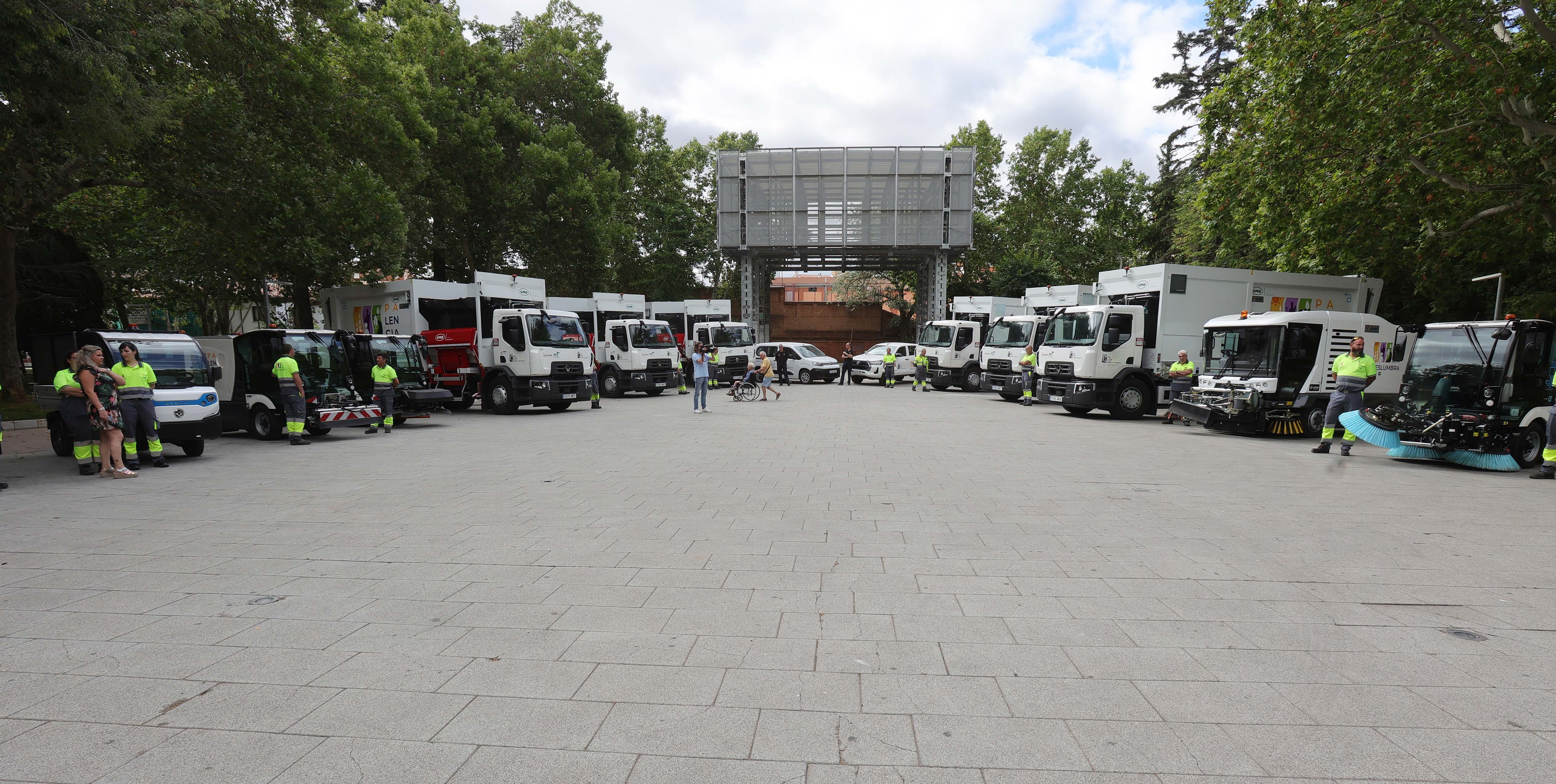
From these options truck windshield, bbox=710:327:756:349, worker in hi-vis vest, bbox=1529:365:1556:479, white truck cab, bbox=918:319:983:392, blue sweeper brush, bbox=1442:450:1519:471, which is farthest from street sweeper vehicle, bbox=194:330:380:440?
white truck cab, bbox=918:319:983:392

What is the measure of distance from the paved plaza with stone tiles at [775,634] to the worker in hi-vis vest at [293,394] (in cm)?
405

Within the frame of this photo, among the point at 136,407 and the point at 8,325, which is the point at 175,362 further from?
the point at 8,325

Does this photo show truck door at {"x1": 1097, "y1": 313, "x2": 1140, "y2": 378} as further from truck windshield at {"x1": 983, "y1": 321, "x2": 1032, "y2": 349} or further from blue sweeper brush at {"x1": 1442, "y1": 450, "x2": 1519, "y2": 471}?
blue sweeper brush at {"x1": 1442, "y1": 450, "x2": 1519, "y2": 471}

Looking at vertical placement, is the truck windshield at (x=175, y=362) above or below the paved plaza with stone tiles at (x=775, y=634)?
above

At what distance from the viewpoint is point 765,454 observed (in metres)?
10.4

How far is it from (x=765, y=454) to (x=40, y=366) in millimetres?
11541

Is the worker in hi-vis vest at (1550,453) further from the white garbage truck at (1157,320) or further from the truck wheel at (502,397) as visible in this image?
the truck wheel at (502,397)

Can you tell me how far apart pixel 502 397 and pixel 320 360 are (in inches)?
170

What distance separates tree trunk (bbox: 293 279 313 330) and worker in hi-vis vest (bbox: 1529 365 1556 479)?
2448 centimetres

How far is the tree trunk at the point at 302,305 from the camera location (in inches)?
805

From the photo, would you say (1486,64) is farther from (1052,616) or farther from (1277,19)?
(1052,616)

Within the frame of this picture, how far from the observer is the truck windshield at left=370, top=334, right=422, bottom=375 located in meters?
15.1

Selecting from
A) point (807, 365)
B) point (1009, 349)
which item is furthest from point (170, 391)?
point (807, 365)

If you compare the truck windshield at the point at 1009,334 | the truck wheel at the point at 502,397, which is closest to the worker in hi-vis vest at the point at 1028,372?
the truck windshield at the point at 1009,334
